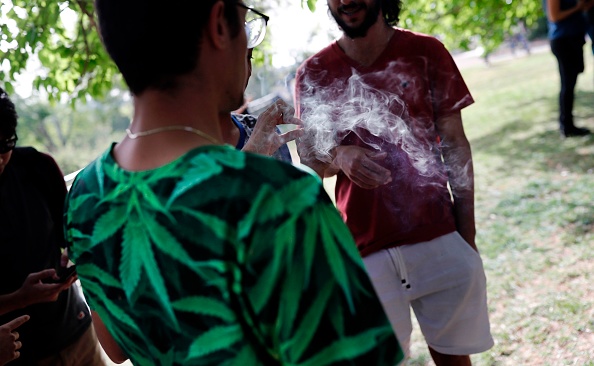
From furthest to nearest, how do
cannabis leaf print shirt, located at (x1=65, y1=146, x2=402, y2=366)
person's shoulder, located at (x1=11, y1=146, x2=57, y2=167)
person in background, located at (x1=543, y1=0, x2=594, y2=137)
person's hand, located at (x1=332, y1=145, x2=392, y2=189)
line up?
person in background, located at (x1=543, y1=0, x2=594, y2=137) < person's shoulder, located at (x1=11, y1=146, x2=57, y2=167) < person's hand, located at (x1=332, y1=145, x2=392, y2=189) < cannabis leaf print shirt, located at (x1=65, y1=146, x2=402, y2=366)

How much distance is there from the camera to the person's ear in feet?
3.48

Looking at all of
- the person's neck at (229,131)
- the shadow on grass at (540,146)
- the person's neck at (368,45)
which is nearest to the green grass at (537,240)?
the shadow on grass at (540,146)

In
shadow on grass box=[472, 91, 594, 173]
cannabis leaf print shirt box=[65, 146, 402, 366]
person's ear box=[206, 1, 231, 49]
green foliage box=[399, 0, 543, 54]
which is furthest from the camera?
green foliage box=[399, 0, 543, 54]

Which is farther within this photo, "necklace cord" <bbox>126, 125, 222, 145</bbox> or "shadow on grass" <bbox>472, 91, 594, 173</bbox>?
"shadow on grass" <bbox>472, 91, 594, 173</bbox>

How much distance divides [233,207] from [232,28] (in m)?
0.37

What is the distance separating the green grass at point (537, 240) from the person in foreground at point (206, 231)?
2.83m

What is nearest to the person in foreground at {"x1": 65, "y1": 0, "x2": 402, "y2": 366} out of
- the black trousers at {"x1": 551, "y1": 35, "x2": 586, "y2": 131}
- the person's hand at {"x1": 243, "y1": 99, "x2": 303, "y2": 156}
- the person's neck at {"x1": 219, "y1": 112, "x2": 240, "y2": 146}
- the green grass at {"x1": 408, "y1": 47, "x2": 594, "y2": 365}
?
the person's hand at {"x1": 243, "y1": 99, "x2": 303, "y2": 156}

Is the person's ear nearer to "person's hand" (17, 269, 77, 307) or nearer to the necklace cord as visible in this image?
the necklace cord

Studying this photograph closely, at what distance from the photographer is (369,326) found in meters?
1.00

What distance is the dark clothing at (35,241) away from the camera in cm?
242

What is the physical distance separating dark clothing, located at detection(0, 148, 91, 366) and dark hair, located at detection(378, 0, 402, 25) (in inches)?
65.5

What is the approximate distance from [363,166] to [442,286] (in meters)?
0.67

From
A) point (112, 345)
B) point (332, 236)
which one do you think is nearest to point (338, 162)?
point (112, 345)

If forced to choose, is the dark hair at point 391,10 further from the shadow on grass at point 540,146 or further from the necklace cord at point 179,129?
the shadow on grass at point 540,146
